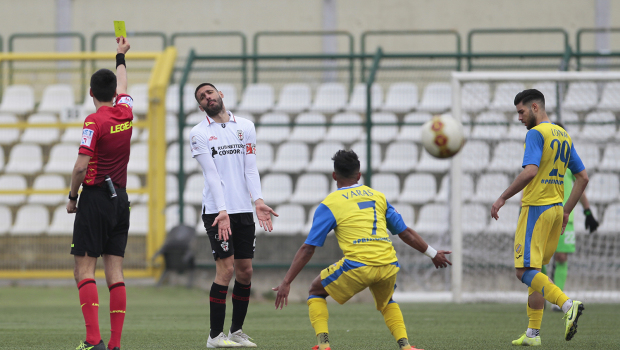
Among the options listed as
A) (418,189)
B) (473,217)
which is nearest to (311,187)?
(418,189)

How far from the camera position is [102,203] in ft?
15.5

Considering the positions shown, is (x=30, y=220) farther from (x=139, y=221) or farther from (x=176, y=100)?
(x=176, y=100)

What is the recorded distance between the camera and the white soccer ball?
4973 millimetres

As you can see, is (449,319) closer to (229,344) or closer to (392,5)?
(229,344)

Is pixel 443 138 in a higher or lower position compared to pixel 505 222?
higher

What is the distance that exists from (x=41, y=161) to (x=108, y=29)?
5.51 metres

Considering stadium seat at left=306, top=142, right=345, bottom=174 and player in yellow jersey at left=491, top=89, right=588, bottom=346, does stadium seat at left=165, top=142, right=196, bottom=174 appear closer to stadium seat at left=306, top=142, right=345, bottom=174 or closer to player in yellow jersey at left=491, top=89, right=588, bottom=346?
stadium seat at left=306, top=142, right=345, bottom=174

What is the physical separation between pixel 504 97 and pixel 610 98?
1.51 m

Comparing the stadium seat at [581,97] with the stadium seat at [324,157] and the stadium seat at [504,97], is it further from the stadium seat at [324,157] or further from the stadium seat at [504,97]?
the stadium seat at [324,157]

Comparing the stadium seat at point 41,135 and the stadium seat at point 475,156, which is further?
the stadium seat at point 41,135

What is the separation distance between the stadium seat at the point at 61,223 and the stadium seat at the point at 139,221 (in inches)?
35.9

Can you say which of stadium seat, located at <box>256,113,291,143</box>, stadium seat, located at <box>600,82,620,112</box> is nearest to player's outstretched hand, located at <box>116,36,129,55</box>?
stadium seat, located at <box>256,113,291,143</box>

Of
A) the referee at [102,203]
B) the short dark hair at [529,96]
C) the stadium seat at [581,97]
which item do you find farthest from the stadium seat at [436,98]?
the referee at [102,203]

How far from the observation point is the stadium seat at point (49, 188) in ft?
37.2
